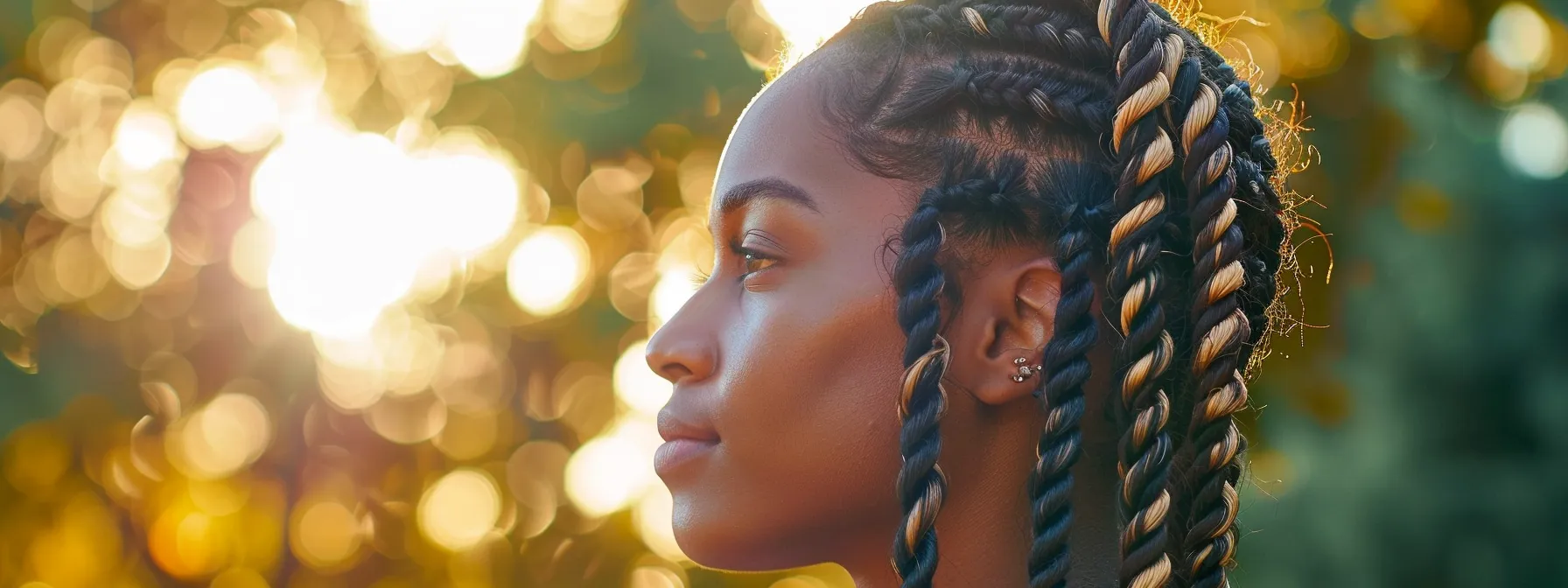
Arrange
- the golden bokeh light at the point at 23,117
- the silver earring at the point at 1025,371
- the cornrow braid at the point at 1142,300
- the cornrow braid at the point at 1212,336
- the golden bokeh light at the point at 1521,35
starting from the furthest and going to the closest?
the golden bokeh light at the point at 23,117, the golden bokeh light at the point at 1521,35, the silver earring at the point at 1025,371, the cornrow braid at the point at 1212,336, the cornrow braid at the point at 1142,300

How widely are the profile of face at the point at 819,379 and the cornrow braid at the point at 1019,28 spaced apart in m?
0.32

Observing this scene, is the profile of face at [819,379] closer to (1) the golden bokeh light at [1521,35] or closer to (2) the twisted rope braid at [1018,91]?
(2) the twisted rope braid at [1018,91]

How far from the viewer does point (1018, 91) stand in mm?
2467

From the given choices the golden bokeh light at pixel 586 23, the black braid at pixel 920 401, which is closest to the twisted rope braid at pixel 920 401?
the black braid at pixel 920 401

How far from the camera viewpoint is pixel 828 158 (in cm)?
255

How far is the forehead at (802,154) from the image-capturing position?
2.49m

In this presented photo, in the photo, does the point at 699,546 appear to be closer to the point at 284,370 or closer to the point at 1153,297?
the point at 1153,297

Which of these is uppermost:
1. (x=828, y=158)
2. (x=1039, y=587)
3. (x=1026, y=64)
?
(x=1026, y=64)

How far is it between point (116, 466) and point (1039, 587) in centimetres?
841

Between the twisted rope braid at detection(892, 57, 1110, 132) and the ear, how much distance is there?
0.84 ft

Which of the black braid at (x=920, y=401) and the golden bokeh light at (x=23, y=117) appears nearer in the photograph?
the black braid at (x=920, y=401)

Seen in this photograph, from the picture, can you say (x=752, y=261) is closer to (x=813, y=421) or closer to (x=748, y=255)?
(x=748, y=255)

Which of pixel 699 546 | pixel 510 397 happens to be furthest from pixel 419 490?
pixel 699 546

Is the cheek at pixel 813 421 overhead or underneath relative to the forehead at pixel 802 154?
underneath
